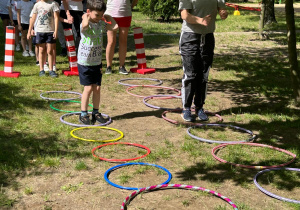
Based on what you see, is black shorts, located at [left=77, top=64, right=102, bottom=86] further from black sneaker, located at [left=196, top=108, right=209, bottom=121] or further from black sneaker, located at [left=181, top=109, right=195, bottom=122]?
black sneaker, located at [left=196, top=108, right=209, bottom=121]

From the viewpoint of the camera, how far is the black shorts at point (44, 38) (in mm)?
9695

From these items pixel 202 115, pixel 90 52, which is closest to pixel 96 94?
pixel 90 52

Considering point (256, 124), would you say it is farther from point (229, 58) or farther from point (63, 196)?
point (229, 58)

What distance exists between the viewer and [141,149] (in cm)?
590

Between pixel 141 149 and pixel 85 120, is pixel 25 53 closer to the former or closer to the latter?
pixel 85 120

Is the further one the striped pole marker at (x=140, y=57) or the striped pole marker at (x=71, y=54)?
the striped pole marker at (x=140, y=57)

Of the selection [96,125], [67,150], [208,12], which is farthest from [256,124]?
[67,150]

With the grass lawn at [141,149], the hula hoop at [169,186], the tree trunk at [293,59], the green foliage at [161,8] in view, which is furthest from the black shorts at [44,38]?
the green foliage at [161,8]

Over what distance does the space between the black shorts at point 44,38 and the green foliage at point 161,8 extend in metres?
14.6

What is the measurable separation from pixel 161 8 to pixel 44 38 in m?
15.2

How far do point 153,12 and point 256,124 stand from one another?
18.7m

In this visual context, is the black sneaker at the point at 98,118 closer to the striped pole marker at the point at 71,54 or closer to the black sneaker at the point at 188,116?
the black sneaker at the point at 188,116

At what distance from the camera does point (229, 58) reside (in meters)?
13.2

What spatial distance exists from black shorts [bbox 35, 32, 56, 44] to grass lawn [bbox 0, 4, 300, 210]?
0.84 m
